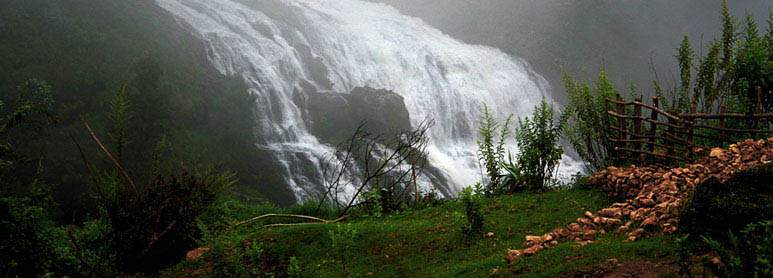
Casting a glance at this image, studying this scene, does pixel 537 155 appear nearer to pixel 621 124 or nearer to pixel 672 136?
pixel 621 124

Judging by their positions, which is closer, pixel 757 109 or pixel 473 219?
pixel 473 219

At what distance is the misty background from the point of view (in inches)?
1580

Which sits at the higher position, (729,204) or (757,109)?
(757,109)

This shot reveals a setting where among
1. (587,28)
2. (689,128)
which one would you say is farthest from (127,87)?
(587,28)

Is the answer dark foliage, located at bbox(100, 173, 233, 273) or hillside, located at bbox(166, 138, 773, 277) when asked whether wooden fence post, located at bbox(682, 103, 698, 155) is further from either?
dark foliage, located at bbox(100, 173, 233, 273)

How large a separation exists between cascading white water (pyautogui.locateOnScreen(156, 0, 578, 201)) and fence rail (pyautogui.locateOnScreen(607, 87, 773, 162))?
8937 millimetres

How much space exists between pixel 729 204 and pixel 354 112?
53.9 ft

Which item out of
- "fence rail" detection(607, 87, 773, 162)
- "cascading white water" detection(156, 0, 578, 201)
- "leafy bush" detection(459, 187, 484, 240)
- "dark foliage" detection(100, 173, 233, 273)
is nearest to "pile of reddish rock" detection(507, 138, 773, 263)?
"leafy bush" detection(459, 187, 484, 240)

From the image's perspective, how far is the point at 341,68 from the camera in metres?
22.6

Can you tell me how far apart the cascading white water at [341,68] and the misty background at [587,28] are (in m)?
7.61

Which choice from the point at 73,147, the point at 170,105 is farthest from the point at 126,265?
the point at 170,105

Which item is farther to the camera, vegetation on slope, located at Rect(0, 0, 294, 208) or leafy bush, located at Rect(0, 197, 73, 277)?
vegetation on slope, located at Rect(0, 0, 294, 208)

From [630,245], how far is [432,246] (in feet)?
7.32

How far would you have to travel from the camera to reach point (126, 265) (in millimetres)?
4672
